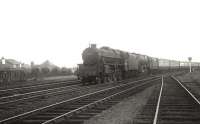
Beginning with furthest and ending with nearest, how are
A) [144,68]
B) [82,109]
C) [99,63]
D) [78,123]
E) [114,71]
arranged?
1. [144,68]
2. [114,71]
3. [99,63]
4. [82,109]
5. [78,123]

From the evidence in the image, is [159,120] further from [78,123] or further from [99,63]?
[99,63]

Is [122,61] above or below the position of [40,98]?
above

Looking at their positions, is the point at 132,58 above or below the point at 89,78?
above

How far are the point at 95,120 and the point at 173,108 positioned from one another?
12.1ft

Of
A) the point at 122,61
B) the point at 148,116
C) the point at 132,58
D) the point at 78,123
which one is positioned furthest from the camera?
the point at 132,58

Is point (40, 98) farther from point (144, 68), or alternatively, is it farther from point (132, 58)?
point (144, 68)

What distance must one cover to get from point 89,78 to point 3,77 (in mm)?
12410

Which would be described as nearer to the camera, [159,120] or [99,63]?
[159,120]

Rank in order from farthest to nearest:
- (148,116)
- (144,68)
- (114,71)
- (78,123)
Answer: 1. (144,68)
2. (114,71)
3. (148,116)
4. (78,123)

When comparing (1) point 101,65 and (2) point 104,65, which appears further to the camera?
(2) point 104,65

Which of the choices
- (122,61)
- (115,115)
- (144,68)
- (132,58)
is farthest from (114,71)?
(115,115)

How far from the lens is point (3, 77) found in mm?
32094

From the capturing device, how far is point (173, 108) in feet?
35.0

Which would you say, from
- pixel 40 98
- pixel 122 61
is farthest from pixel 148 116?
pixel 122 61
